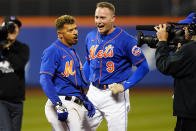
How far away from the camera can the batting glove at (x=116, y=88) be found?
535 centimetres

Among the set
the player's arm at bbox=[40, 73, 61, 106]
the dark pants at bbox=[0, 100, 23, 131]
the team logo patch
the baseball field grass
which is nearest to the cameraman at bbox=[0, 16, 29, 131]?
the dark pants at bbox=[0, 100, 23, 131]

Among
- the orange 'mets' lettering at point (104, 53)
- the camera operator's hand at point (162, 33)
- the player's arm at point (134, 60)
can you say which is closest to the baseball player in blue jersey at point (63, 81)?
the orange 'mets' lettering at point (104, 53)

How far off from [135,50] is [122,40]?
0.24 meters

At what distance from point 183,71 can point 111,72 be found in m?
1.43

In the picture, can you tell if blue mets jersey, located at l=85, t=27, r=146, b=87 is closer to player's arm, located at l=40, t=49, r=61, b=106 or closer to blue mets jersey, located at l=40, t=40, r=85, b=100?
blue mets jersey, located at l=40, t=40, r=85, b=100

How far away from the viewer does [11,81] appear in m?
5.59

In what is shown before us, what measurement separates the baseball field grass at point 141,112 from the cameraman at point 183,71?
4122 mm

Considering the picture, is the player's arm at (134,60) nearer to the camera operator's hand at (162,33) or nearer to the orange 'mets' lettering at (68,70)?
the orange 'mets' lettering at (68,70)

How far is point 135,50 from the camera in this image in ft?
18.0

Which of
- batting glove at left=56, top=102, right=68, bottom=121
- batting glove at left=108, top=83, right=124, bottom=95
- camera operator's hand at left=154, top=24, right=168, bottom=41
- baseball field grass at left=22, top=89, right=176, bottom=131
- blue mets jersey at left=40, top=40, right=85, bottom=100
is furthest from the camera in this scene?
baseball field grass at left=22, top=89, right=176, bottom=131

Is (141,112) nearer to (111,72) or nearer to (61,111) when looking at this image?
(111,72)

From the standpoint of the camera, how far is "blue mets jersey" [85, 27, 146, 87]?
5520mm

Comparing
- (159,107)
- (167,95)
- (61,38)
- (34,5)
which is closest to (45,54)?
(61,38)

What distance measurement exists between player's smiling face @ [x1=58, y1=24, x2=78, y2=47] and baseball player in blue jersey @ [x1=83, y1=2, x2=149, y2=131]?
629 millimetres
